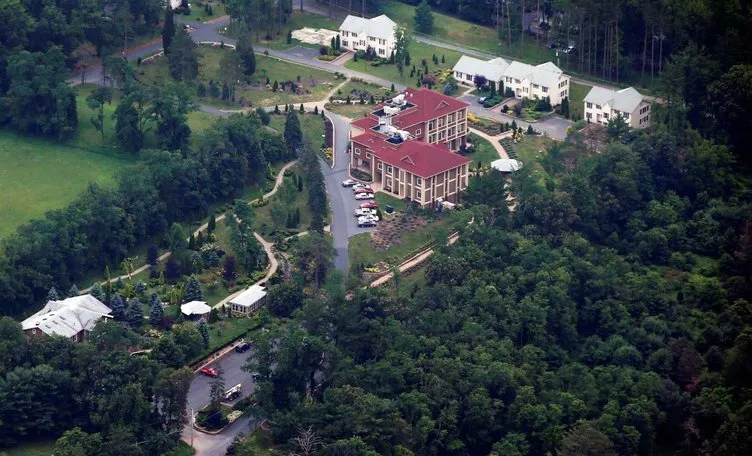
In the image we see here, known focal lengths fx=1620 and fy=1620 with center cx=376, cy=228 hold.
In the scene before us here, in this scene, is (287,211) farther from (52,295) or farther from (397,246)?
(52,295)

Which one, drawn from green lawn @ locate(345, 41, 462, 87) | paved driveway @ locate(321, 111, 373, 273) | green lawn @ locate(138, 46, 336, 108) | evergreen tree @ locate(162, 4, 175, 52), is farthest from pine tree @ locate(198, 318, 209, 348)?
evergreen tree @ locate(162, 4, 175, 52)

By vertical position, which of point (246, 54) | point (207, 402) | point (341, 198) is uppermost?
point (246, 54)

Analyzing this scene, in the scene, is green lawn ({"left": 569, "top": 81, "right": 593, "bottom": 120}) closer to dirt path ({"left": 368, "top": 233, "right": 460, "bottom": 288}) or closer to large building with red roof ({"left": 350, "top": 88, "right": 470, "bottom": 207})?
large building with red roof ({"left": 350, "top": 88, "right": 470, "bottom": 207})

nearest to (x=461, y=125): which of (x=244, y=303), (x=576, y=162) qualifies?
(x=576, y=162)

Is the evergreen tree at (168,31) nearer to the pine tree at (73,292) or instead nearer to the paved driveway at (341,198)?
the paved driveway at (341,198)

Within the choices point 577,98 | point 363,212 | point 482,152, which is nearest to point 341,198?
point 363,212

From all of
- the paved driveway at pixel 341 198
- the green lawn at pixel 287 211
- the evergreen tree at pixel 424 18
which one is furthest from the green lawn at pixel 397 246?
the evergreen tree at pixel 424 18

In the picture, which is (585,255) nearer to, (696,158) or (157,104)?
(696,158)
